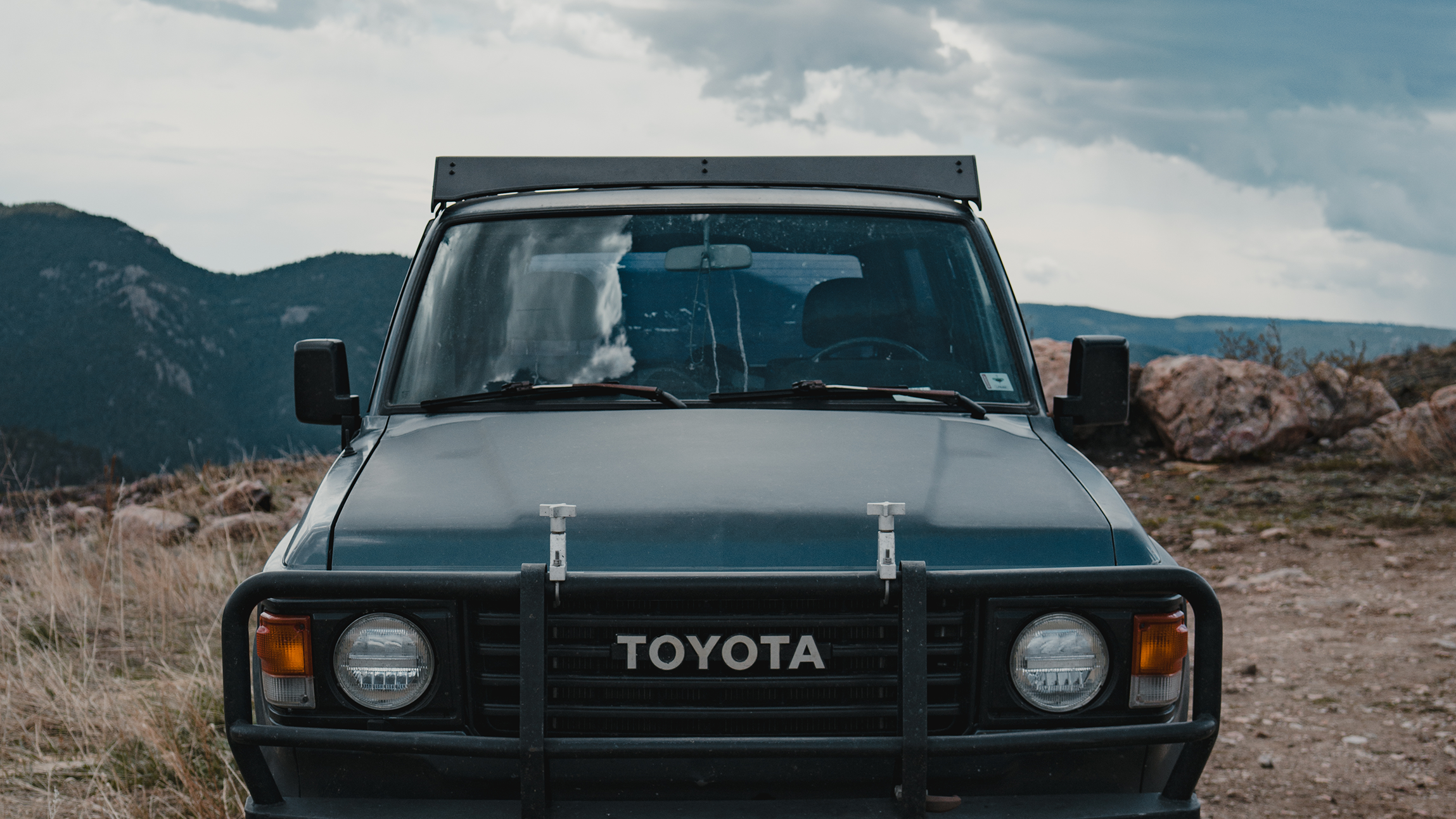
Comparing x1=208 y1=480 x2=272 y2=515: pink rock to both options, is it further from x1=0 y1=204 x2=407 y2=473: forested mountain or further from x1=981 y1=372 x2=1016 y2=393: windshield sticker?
x1=0 y1=204 x2=407 y2=473: forested mountain

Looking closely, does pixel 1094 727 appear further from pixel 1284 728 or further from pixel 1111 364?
pixel 1284 728

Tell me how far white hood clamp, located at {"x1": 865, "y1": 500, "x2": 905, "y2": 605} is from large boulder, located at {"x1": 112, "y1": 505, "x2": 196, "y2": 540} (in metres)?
9.38

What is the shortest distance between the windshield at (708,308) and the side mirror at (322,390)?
0.21 m

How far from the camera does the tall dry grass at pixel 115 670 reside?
4266mm

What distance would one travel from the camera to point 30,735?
4770mm

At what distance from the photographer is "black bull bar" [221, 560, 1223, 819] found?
227 centimetres

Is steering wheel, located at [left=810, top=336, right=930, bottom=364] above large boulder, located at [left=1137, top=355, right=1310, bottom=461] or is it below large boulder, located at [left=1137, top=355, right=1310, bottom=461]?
above

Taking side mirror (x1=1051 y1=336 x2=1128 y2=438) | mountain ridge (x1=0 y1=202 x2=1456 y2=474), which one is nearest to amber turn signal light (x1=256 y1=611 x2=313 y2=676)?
side mirror (x1=1051 y1=336 x2=1128 y2=438)

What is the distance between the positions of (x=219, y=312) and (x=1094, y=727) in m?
104

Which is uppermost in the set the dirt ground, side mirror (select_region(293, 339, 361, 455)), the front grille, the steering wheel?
the steering wheel

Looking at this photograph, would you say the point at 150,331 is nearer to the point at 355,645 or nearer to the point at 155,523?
the point at 155,523

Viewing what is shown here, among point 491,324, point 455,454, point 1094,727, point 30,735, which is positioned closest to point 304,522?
point 455,454

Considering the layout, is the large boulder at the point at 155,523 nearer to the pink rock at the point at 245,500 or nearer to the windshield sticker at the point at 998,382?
the pink rock at the point at 245,500

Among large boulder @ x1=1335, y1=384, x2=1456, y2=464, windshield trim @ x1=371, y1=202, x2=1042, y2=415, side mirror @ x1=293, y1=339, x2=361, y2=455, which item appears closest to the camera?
windshield trim @ x1=371, y1=202, x2=1042, y2=415
